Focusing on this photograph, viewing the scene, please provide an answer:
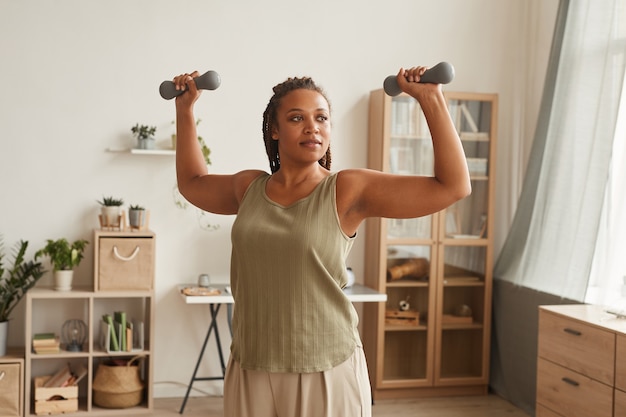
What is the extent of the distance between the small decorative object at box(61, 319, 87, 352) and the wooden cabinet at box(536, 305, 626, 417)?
2.47 metres

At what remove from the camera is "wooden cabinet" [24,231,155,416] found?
4.21 m

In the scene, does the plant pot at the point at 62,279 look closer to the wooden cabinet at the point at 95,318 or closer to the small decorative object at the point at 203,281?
the wooden cabinet at the point at 95,318

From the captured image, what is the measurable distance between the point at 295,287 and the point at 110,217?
3.02 meters

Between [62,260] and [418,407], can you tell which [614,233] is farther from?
[62,260]

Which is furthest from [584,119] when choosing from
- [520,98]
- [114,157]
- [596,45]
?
[114,157]

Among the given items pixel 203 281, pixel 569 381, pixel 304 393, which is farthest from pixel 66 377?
pixel 304 393

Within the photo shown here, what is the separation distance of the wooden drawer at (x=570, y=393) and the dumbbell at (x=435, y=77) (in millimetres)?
2159

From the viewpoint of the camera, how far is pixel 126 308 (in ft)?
15.0

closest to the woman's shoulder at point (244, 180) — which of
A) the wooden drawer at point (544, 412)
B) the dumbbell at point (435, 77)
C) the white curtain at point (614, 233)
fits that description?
the dumbbell at point (435, 77)

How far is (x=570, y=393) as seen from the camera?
11.2ft

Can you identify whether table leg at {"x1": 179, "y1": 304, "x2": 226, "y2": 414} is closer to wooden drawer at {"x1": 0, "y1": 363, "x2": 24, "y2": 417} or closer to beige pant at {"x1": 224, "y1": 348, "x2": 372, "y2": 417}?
wooden drawer at {"x1": 0, "y1": 363, "x2": 24, "y2": 417}

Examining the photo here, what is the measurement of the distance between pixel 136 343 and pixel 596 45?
120 inches

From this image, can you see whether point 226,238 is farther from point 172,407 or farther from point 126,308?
point 172,407

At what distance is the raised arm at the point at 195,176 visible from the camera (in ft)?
5.77
